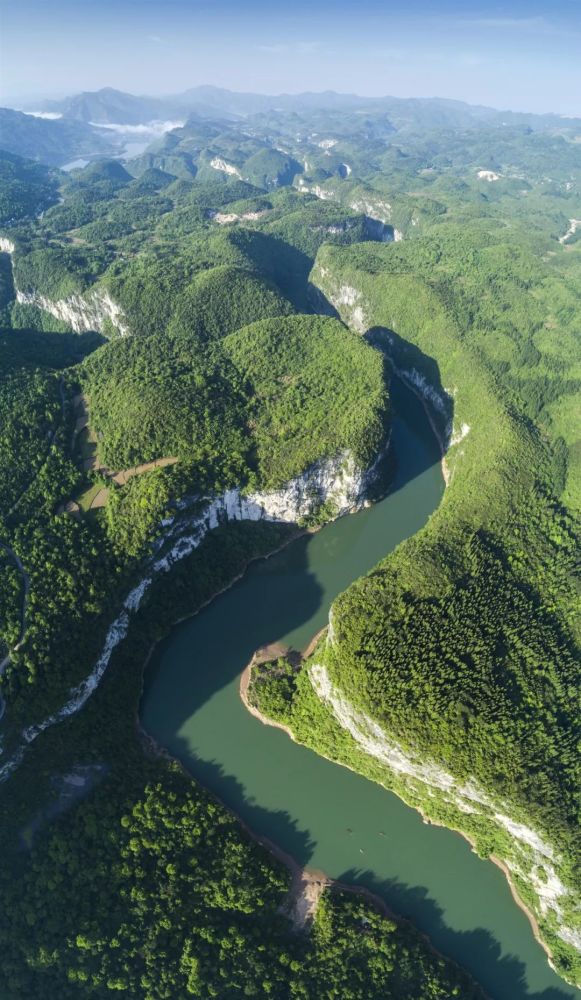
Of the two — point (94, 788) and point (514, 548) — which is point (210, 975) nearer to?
point (94, 788)

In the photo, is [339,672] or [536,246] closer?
[339,672]

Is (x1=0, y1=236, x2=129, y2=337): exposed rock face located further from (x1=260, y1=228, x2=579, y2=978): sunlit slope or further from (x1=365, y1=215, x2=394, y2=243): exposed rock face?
(x1=365, y1=215, x2=394, y2=243): exposed rock face

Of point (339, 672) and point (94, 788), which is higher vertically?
point (339, 672)

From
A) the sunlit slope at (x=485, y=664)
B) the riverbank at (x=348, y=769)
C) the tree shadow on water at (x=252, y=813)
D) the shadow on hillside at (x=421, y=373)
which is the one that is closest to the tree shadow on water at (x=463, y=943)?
the riverbank at (x=348, y=769)

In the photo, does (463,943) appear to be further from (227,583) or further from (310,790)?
(227,583)

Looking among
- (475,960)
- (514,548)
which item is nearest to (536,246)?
(514,548)

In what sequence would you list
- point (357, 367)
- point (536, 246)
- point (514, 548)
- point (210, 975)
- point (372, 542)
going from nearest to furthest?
point (210, 975)
point (514, 548)
point (372, 542)
point (357, 367)
point (536, 246)

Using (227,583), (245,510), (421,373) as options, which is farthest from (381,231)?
(227,583)
